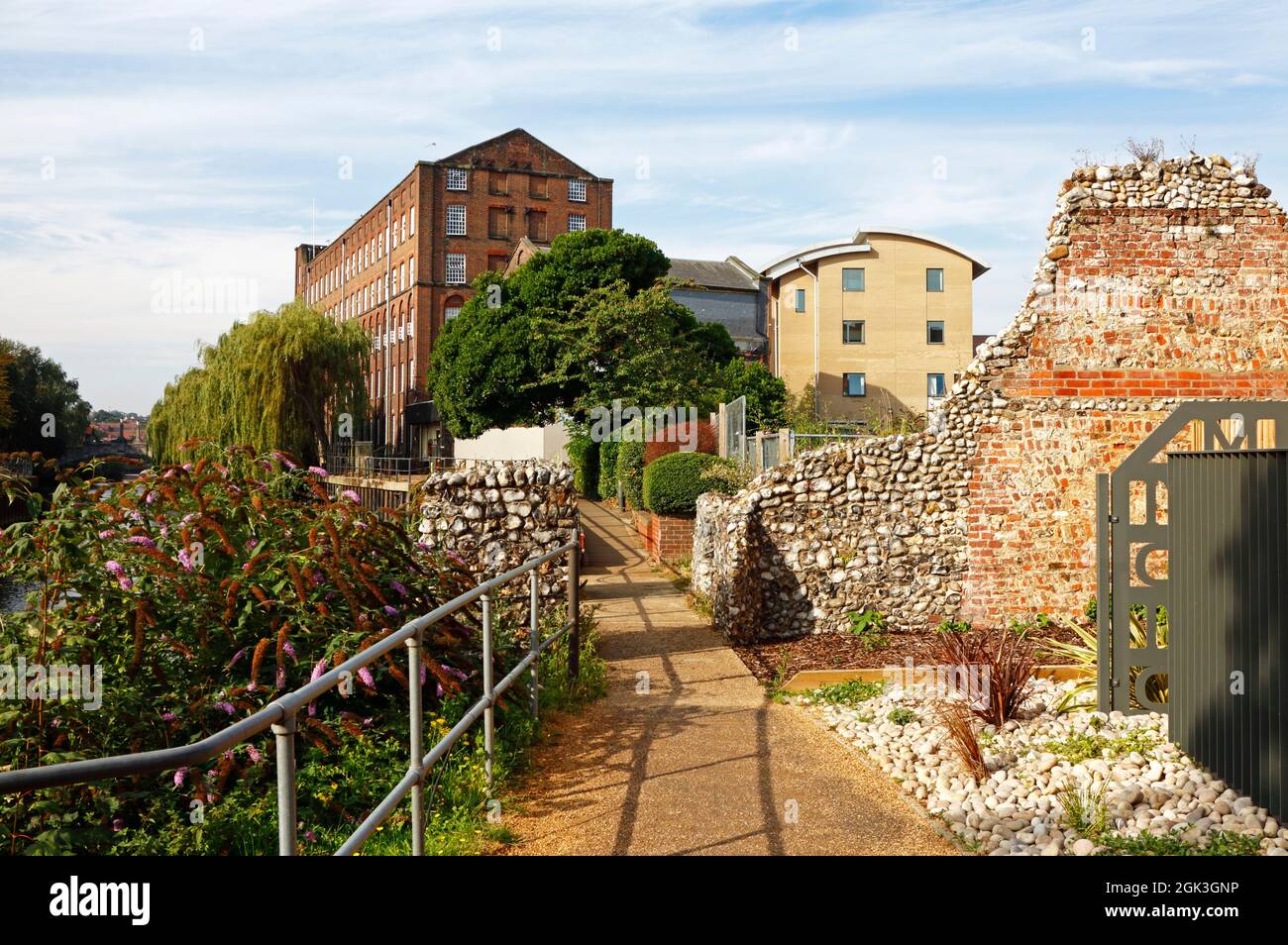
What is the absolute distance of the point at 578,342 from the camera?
35281 mm

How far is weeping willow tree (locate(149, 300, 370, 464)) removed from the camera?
40406 mm

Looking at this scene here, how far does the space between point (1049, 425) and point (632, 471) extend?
41.7 feet

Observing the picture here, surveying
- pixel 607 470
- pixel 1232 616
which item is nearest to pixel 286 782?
pixel 1232 616

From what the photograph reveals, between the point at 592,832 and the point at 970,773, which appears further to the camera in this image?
the point at 970,773

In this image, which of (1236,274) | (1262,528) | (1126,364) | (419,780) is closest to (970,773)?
(1262,528)

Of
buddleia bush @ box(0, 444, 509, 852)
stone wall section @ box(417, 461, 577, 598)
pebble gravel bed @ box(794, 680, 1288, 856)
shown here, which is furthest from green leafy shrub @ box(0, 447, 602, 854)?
stone wall section @ box(417, 461, 577, 598)

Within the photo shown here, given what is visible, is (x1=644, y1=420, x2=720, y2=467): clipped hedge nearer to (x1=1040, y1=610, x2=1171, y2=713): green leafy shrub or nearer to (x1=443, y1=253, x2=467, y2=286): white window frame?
(x1=1040, y1=610, x2=1171, y2=713): green leafy shrub

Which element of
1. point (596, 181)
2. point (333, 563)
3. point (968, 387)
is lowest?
point (333, 563)

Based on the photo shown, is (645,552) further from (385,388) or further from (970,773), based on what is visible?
(385,388)

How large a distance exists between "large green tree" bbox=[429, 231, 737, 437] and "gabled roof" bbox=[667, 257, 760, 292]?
1289 centimetres

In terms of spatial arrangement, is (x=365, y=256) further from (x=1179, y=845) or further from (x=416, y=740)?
(x=1179, y=845)

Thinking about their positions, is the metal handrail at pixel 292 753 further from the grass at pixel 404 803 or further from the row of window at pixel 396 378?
the row of window at pixel 396 378

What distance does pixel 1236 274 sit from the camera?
1172cm

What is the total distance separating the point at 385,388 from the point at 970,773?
6246 centimetres
